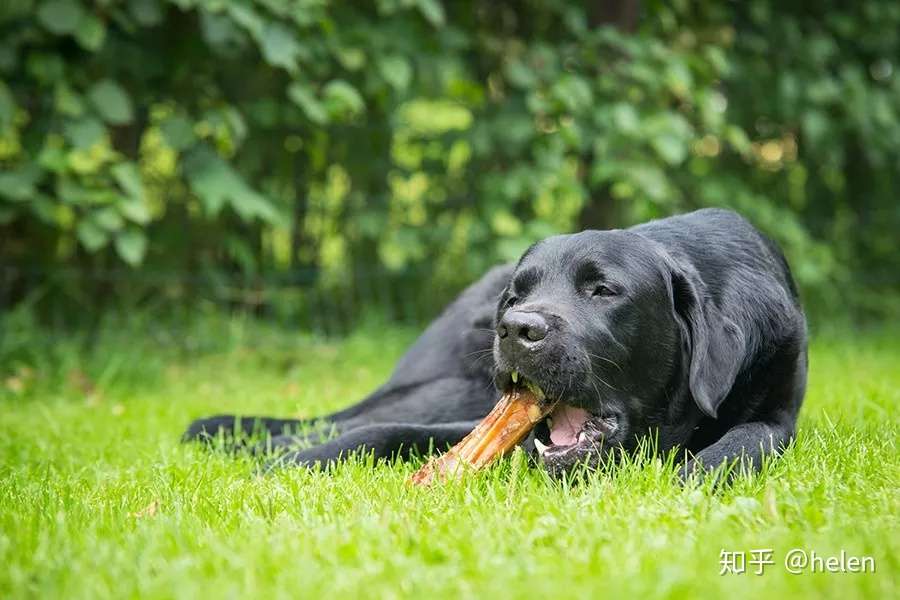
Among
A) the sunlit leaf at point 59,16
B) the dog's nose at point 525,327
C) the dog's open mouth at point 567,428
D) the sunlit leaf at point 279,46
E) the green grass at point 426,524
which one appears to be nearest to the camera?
the green grass at point 426,524

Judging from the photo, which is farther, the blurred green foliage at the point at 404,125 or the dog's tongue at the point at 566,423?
the blurred green foliage at the point at 404,125

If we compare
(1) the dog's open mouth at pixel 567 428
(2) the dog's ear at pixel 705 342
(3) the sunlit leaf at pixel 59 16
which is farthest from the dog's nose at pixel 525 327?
(3) the sunlit leaf at pixel 59 16

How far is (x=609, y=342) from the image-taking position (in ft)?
9.20

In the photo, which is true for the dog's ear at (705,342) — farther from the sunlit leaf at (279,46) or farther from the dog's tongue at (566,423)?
the sunlit leaf at (279,46)

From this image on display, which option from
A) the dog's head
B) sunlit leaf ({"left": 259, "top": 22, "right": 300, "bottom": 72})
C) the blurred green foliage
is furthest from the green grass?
sunlit leaf ({"left": 259, "top": 22, "right": 300, "bottom": 72})

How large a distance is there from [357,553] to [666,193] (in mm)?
4298

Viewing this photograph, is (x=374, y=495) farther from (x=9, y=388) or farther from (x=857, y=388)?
(x=9, y=388)

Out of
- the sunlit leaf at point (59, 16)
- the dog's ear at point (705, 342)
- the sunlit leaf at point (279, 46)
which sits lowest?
the dog's ear at point (705, 342)

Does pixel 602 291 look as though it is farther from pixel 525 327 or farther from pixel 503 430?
pixel 503 430

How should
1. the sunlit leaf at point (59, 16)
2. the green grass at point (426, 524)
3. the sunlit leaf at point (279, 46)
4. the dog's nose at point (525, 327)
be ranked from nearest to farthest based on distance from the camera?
the green grass at point (426, 524)
the dog's nose at point (525, 327)
the sunlit leaf at point (59, 16)
the sunlit leaf at point (279, 46)

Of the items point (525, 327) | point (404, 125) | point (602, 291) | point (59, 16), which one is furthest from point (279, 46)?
point (525, 327)

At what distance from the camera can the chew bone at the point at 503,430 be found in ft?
9.11

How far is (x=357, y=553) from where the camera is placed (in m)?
2.05

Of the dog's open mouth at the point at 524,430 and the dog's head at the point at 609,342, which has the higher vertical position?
the dog's head at the point at 609,342
